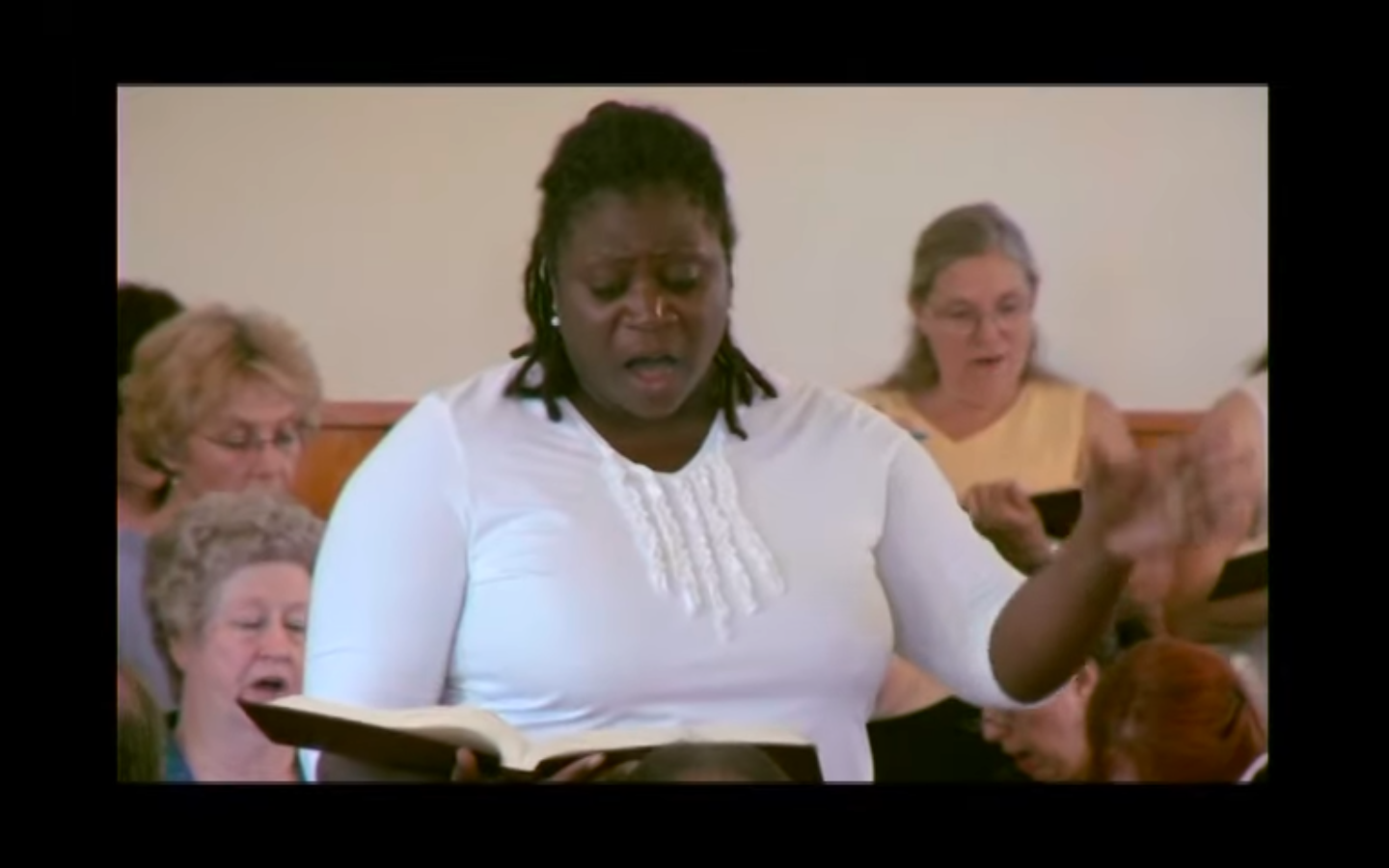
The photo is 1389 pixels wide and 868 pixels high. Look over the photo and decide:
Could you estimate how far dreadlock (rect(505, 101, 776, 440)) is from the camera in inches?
98.1

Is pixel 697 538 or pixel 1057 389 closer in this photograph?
pixel 697 538

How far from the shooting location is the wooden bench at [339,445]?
8.27ft

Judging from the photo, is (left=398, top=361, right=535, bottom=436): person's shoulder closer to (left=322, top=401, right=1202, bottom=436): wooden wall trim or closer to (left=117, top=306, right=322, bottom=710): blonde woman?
(left=322, top=401, right=1202, bottom=436): wooden wall trim

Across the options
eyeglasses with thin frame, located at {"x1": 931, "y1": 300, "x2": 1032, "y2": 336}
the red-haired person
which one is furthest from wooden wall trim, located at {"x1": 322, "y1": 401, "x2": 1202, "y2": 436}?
the red-haired person

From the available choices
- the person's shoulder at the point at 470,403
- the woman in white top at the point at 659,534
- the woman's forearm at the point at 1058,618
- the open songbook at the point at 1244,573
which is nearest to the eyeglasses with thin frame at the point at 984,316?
the woman in white top at the point at 659,534

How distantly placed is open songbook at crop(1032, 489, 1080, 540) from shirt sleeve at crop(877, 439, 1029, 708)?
8 cm

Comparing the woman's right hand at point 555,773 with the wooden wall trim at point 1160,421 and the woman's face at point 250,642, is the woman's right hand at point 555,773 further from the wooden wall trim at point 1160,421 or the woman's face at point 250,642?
the wooden wall trim at point 1160,421

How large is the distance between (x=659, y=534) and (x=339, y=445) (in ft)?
1.48

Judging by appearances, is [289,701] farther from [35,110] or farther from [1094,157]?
[1094,157]

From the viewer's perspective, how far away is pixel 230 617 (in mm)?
2533

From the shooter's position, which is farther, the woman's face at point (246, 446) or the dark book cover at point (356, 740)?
the woman's face at point (246, 446)

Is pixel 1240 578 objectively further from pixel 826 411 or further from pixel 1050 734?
pixel 826 411

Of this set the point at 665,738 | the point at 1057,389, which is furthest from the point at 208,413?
the point at 1057,389
